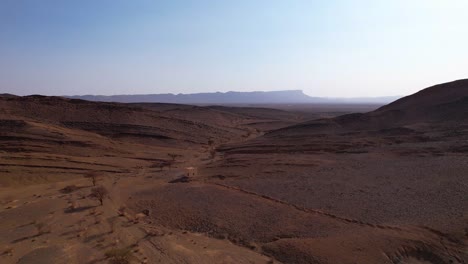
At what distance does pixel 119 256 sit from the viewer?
11.8m

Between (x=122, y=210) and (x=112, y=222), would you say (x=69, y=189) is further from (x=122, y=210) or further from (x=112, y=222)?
(x=112, y=222)

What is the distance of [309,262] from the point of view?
11672mm

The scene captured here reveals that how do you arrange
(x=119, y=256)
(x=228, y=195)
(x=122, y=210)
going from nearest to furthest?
(x=119, y=256) → (x=122, y=210) → (x=228, y=195)

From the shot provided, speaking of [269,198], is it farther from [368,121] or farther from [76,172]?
[368,121]

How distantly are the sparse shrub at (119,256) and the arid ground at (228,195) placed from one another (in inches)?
1.6

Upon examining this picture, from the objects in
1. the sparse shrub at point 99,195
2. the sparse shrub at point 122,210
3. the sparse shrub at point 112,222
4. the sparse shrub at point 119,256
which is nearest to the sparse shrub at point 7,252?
the sparse shrub at point 112,222

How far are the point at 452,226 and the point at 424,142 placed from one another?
70.7 ft

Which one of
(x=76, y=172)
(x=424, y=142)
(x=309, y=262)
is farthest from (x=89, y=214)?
(x=424, y=142)

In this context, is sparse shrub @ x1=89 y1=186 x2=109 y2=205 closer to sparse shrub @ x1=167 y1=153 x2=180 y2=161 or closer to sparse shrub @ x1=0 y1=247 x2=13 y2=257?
sparse shrub @ x1=0 y1=247 x2=13 y2=257

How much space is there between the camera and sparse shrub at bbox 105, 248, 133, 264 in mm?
11513

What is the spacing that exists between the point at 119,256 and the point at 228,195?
8142mm

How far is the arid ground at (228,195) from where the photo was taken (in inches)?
500

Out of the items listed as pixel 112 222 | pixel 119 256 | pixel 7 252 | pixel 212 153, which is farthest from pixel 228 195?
pixel 212 153

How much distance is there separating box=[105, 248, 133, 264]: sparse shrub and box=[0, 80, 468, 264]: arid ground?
0.04m
